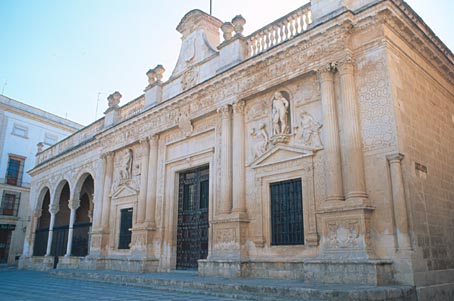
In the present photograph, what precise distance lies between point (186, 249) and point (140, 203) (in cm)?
268

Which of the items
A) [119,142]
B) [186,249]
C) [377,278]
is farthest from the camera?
[119,142]

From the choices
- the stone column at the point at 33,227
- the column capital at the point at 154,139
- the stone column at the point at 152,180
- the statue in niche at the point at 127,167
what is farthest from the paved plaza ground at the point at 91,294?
the stone column at the point at 33,227

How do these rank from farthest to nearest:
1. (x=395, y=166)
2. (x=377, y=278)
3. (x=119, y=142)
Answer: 1. (x=119, y=142)
2. (x=395, y=166)
3. (x=377, y=278)

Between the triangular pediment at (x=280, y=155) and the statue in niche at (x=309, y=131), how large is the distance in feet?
0.72

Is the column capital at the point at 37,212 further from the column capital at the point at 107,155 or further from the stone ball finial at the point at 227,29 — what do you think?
the stone ball finial at the point at 227,29

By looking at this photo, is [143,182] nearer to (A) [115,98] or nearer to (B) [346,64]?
(A) [115,98]

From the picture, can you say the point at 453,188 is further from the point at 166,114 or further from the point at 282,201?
the point at 166,114

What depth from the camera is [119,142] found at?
54.1 ft

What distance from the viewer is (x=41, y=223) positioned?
2438 centimetres

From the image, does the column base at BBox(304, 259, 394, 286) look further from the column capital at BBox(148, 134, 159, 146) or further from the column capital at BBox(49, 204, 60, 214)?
the column capital at BBox(49, 204, 60, 214)

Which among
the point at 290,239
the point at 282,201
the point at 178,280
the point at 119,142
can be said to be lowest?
the point at 178,280

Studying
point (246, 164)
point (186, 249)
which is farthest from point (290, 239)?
point (186, 249)

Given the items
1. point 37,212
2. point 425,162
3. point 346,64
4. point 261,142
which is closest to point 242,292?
point 261,142

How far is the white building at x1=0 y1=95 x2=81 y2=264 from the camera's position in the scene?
89.1ft
